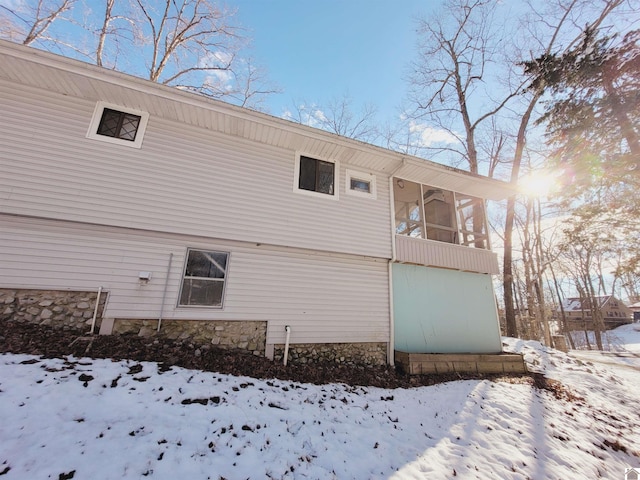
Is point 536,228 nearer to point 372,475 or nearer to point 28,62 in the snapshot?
point 372,475

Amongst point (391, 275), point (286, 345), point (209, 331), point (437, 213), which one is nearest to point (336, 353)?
point (286, 345)

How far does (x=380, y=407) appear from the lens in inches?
175

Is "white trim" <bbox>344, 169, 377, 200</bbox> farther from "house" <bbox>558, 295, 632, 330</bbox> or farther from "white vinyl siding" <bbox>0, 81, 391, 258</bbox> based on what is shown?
"house" <bbox>558, 295, 632, 330</bbox>

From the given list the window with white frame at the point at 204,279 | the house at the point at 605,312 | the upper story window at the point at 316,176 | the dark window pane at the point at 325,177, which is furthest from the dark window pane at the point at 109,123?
the house at the point at 605,312

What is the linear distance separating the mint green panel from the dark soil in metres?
1.08

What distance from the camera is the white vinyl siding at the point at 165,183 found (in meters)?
4.96

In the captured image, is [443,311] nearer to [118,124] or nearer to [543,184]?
[543,184]

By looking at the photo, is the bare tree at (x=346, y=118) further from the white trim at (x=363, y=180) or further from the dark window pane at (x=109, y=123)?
the dark window pane at (x=109, y=123)

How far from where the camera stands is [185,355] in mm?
4863

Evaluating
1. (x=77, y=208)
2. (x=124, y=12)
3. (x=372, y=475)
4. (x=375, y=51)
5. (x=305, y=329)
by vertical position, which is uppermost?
(x=124, y=12)

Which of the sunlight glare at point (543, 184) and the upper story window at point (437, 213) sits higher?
the sunlight glare at point (543, 184)

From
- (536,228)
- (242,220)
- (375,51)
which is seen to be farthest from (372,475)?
(536,228)

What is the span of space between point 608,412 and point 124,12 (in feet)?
71.7

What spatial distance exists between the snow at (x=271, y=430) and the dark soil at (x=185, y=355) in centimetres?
34
